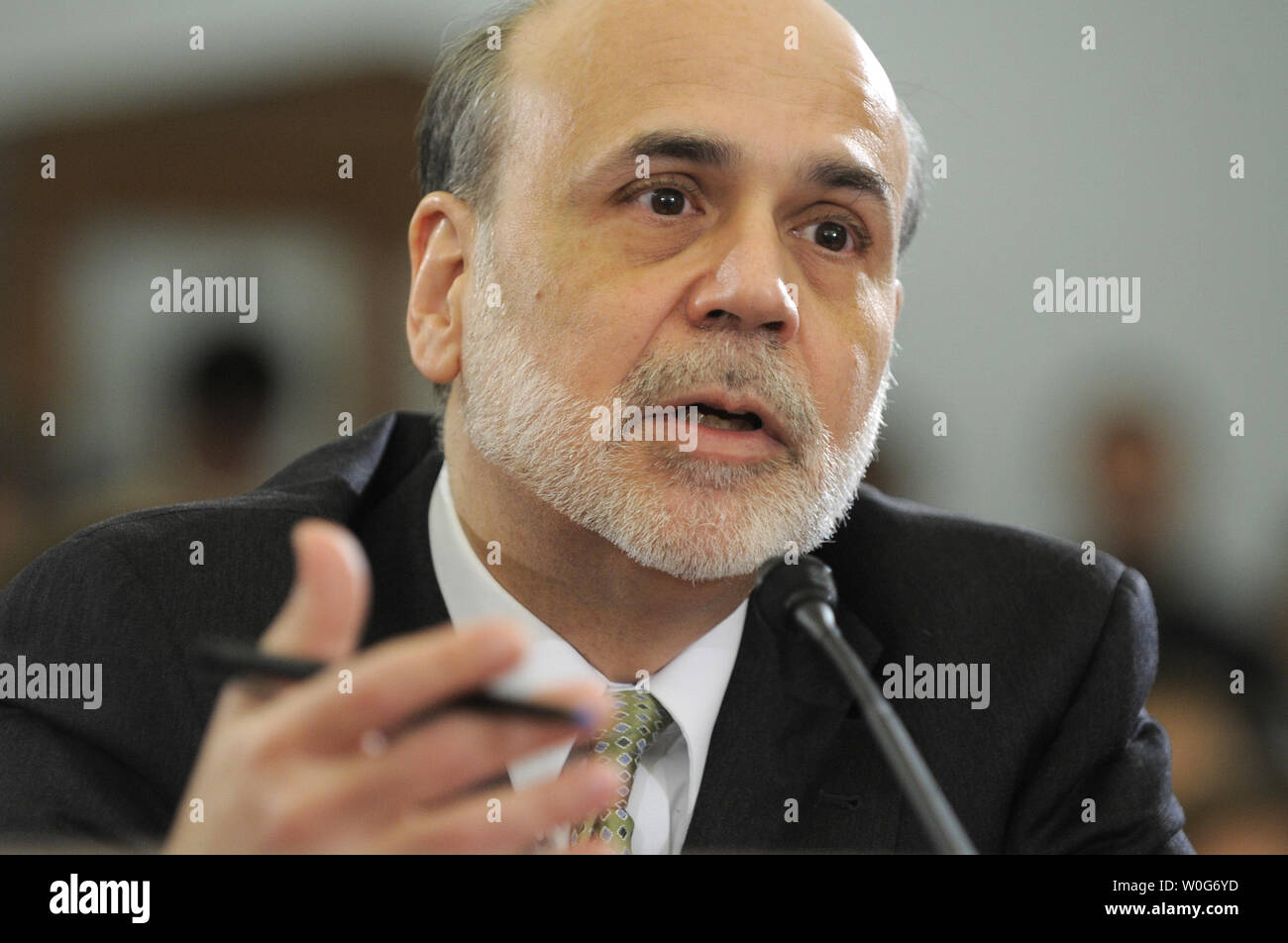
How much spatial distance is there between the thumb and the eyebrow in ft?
3.02

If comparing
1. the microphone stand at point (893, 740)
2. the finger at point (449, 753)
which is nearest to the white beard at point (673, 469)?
the microphone stand at point (893, 740)

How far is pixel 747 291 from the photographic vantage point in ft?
4.91

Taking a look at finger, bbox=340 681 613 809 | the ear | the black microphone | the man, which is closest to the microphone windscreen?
the black microphone

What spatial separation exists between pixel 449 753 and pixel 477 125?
1243 millimetres

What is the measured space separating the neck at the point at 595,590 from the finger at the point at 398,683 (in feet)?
2.97

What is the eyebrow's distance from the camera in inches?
61.7

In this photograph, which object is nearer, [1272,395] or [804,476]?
[804,476]

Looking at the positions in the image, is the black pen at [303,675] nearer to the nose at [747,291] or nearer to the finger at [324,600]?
the finger at [324,600]

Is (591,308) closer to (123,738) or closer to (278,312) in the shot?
(123,738)

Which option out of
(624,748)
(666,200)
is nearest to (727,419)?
(666,200)

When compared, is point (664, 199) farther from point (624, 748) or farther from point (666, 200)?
point (624, 748)
